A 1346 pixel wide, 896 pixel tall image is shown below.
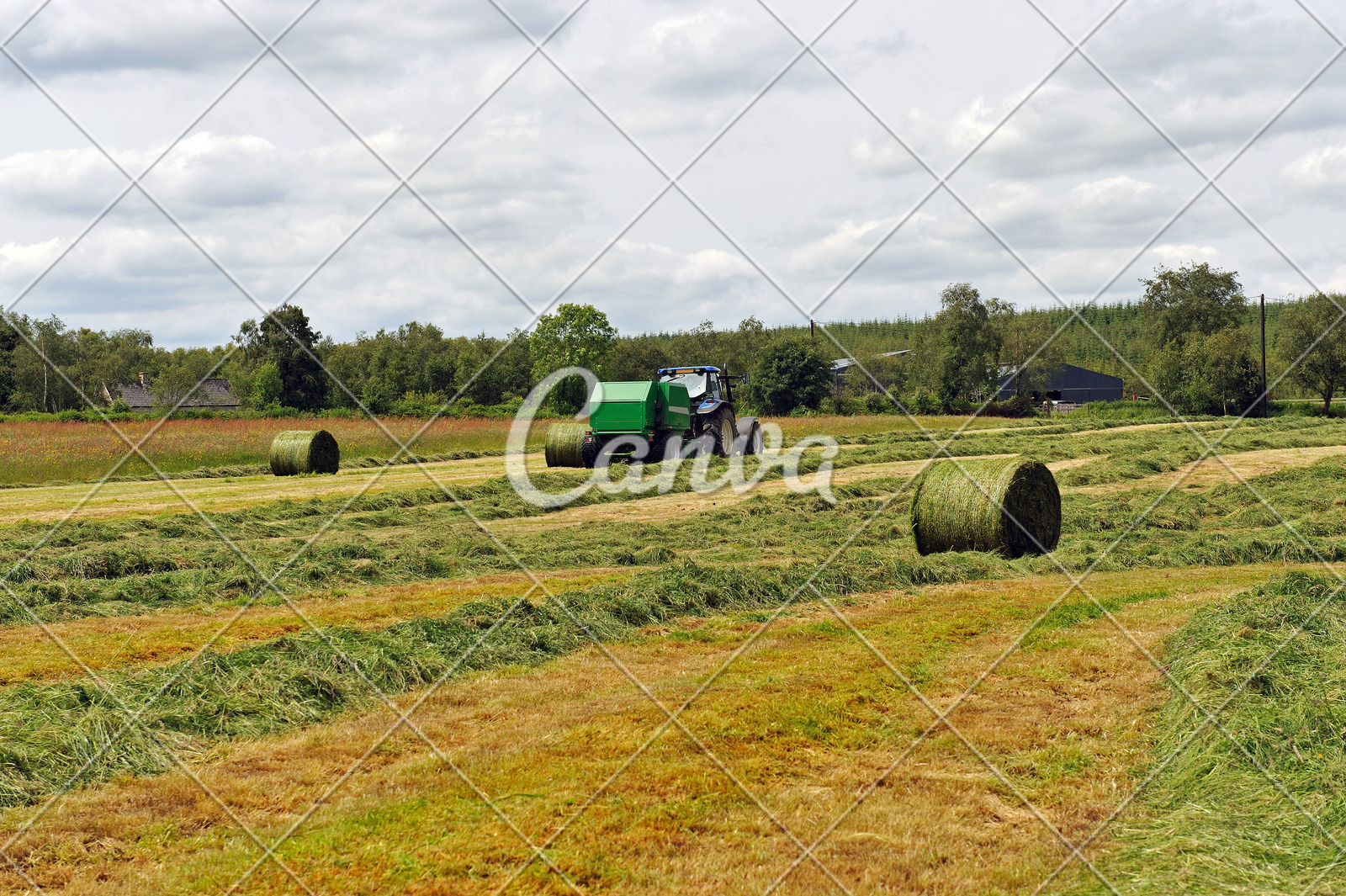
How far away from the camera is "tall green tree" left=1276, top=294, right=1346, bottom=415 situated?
6350 centimetres

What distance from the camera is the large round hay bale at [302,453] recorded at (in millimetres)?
28391

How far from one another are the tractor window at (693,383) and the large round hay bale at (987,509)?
13524 mm

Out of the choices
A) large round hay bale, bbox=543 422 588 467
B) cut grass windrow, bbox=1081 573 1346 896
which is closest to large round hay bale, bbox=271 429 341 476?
large round hay bale, bbox=543 422 588 467

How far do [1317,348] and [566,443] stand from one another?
183 ft

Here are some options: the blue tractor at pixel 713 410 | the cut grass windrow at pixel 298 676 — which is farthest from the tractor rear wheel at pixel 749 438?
the cut grass windrow at pixel 298 676

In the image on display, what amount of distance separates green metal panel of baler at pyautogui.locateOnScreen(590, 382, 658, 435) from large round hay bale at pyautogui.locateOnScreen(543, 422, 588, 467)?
1676 mm

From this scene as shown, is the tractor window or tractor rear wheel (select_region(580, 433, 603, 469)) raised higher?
the tractor window

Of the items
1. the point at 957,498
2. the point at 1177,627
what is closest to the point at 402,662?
the point at 1177,627

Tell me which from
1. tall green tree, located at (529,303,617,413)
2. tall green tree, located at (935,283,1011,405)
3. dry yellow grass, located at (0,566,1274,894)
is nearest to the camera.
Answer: dry yellow grass, located at (0,566,1274,894)

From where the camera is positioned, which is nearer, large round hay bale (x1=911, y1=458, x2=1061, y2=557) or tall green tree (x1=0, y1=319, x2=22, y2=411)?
large round hay bale (x1=911, y1=458, x2=1061, y2=557)

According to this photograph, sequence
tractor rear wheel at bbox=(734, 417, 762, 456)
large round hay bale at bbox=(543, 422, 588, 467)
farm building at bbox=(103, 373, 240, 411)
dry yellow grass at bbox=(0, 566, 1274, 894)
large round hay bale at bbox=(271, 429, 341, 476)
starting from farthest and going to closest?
farm building at bbox=(103, 373, 240, 411)
tractor rear wheel at bbox=(734, 417, 762, 456)
large round hay bale at bbox=(271, 429, 341, 476)
large round hay bale at bbox=(543, 422, 588, 467)
dry yellow grass at bbox=(0, 566, 1274, 894)

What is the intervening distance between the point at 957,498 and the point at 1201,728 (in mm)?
8016

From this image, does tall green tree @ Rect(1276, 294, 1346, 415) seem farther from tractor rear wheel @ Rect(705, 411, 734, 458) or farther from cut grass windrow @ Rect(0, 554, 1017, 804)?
cut grass windrow @ Rect(0, 554, 1017, 804)

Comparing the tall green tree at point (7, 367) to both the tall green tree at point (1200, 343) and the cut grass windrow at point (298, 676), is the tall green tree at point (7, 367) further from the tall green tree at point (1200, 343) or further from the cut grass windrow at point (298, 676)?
the tall green tree at point (1200, 343)
